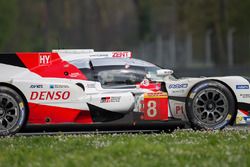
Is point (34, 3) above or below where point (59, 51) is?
above

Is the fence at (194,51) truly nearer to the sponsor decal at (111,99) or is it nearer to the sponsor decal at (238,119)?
the sponsor decal at (238,119)

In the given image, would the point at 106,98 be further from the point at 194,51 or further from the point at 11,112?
the point at 194,51

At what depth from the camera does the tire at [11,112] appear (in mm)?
10406

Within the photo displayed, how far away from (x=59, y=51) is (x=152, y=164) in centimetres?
447

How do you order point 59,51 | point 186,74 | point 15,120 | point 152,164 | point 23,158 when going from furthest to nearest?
point 186,74, point 59,51, point 15,120, point 23,158, point 152,164

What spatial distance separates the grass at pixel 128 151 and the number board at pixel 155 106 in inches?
48.6

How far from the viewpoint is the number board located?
420 inches

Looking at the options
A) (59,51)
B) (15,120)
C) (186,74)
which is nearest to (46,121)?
(15,120)

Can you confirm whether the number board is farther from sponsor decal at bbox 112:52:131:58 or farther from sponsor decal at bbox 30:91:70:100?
sponsor decal at bbox 30:91:70:100

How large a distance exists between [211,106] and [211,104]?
0.03m

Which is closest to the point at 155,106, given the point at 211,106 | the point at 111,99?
the point at 111,99

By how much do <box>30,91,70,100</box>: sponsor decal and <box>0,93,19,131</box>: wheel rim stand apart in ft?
1.05

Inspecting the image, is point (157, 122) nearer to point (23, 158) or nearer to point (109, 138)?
point (109, 138)

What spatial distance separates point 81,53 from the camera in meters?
11.2
